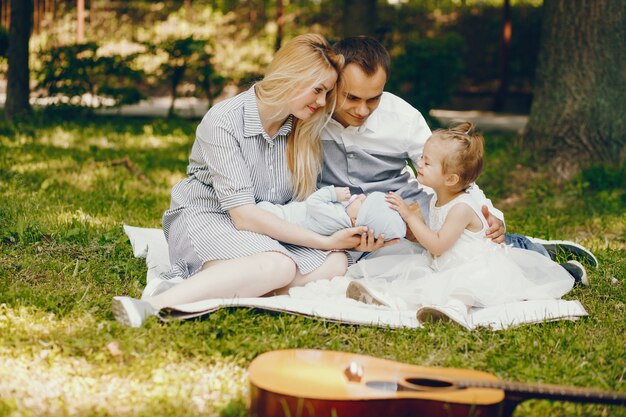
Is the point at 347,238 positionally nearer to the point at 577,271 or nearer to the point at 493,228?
the point at 493,228

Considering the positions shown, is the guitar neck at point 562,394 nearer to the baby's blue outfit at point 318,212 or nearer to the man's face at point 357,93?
the baby's blue outfit at point 318,212

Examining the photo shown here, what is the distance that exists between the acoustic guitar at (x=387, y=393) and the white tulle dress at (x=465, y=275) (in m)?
1.02

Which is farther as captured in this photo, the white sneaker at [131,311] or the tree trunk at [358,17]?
the tree trunk at [358,17]

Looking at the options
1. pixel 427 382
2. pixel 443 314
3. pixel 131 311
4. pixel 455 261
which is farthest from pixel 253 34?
pixel 427 382

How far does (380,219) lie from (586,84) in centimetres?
314

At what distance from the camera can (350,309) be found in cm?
337

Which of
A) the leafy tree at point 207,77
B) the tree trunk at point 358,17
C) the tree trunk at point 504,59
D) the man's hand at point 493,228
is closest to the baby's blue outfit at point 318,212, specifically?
the man's hand at point 493,228

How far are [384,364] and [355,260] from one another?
A: 1.39 metres

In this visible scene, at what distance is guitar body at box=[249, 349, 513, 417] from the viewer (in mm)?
2312

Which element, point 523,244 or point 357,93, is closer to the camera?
point 357,93

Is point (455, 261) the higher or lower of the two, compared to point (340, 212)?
lower

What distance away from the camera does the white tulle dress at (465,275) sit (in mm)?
3561

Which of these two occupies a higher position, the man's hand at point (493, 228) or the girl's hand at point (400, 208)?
the girl's hand at point (400, 208)

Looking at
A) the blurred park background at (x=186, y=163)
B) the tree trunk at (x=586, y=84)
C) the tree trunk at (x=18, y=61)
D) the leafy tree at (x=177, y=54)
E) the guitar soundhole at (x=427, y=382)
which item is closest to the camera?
the guitar soundhole at (x=427, y=382)
